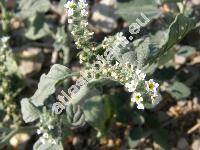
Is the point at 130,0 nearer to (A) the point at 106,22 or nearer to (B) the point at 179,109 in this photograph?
(A) the point at 106,22

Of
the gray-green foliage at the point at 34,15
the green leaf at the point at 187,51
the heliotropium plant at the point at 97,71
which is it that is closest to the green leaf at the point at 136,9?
the green leaf at the point at 187,51

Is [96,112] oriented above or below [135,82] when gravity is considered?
below

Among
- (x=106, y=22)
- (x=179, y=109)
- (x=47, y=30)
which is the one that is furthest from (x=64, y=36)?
(x=179, y=109)

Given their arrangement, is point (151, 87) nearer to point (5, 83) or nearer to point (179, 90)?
point (179, 90)

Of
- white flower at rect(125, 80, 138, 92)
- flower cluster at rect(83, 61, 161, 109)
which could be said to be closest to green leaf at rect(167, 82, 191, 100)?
flower cluster at rect(83, 61, 161, 109)

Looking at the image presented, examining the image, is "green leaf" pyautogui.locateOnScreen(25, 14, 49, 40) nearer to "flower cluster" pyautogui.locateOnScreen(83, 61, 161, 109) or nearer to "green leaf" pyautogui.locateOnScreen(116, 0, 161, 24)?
"green leaf" pyautogui.locateOnScreen(116, 0, 161, 24)

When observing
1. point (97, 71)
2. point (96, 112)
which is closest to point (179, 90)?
point (96, 112)
